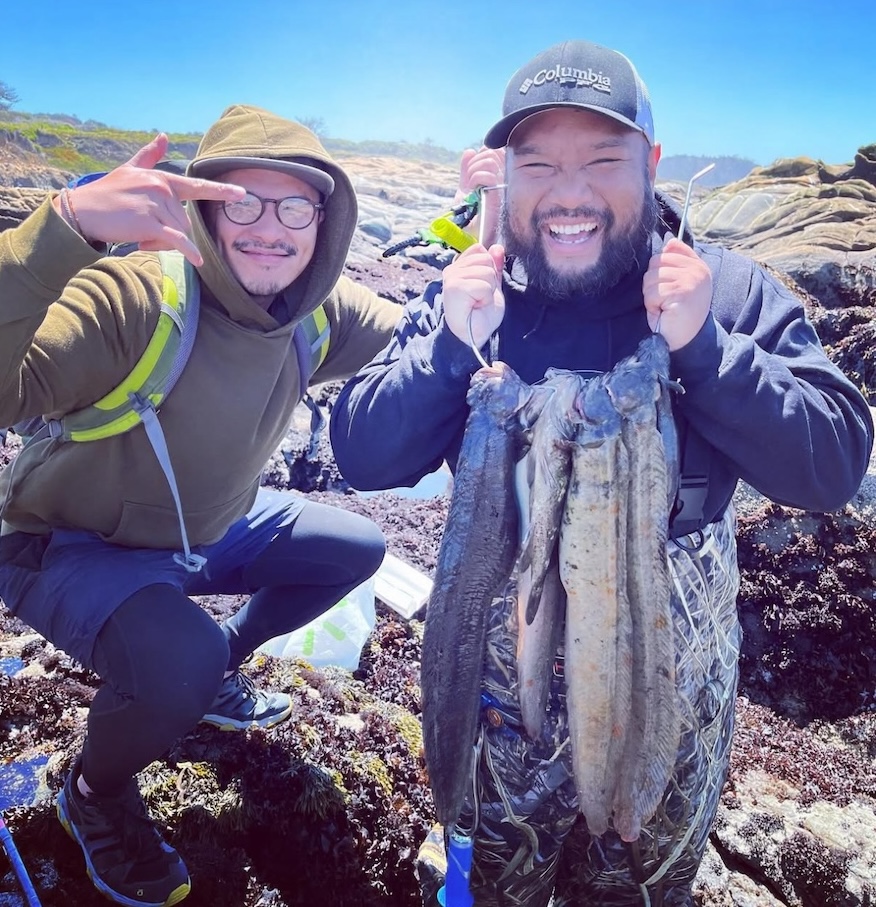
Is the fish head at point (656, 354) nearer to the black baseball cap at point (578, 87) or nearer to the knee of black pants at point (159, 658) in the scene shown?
the black baseball cap at point (578, 87)

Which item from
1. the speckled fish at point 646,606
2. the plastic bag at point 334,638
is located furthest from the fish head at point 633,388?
the plastic bag at point 334,638

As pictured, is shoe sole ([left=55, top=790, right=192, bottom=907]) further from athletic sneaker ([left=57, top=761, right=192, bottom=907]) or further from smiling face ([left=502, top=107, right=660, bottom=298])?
smiling face ([left=502, top=107, right=660, bottom=298])

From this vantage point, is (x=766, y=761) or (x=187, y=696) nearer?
(x=187, y=696)

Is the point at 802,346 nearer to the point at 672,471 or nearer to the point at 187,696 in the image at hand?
the point at 672,471

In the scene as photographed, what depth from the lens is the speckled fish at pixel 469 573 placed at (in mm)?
1912

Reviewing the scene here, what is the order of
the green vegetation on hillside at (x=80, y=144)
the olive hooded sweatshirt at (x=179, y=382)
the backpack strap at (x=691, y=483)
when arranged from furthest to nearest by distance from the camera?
the green vegetation on hillside at (x=80, y=144)
the olive hooded sweatshirt at (x=179, y=382)
the backpack strap at (x=691, y=483)

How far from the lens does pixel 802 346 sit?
2.18 m

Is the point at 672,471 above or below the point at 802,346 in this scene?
below

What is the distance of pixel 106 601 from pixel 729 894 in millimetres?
3007

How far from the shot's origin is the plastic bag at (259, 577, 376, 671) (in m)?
4.31

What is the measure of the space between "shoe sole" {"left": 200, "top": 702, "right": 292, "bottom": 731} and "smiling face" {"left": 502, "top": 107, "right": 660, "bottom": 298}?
2714 mm

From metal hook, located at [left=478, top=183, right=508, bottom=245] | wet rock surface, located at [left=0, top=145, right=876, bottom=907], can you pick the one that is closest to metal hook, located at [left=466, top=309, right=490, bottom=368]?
metal hook, located at [left=478, top=183, right=508, bottom=245]

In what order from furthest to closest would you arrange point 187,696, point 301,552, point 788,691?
point 788,691 → point 301,552 → point 187,696

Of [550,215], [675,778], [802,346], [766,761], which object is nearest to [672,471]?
[802,346]
